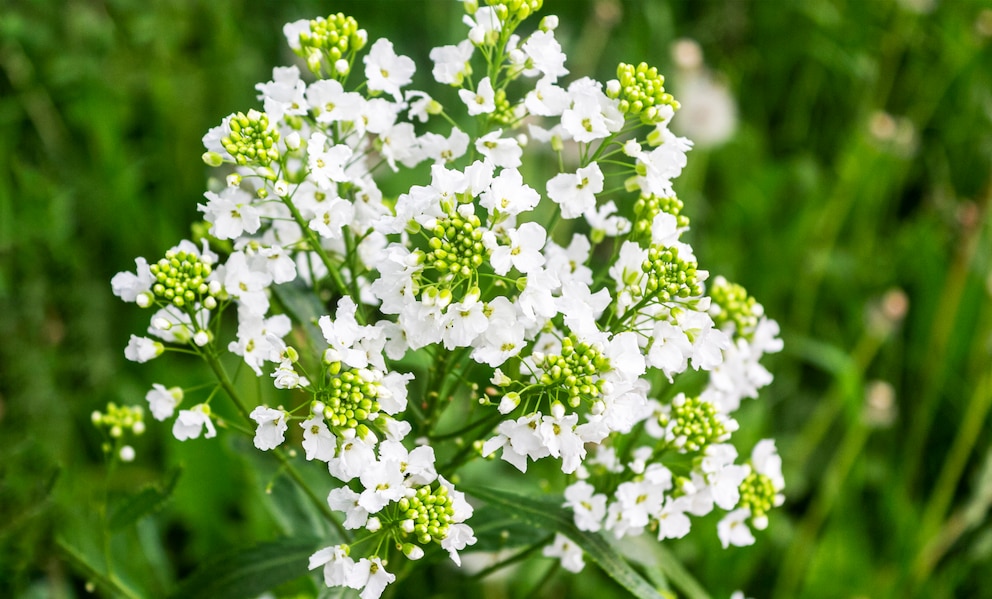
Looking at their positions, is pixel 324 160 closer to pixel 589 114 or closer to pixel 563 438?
pixel 589 114

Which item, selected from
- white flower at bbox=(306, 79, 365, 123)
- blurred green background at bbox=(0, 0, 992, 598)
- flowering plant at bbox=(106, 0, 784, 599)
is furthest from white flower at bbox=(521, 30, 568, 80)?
blurred green background at bbox=(0, 0, 992, 598)

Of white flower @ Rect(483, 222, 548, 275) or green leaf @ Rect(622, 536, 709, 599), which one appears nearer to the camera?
white flower @ Rect(483, 222, 548, 275)

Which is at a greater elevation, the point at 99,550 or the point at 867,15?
the point at 867,15

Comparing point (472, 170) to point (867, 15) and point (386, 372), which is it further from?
point (867, 15)

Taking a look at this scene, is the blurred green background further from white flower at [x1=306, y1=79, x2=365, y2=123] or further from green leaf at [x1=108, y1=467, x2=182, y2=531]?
white flower at [x1=306, y1=79, x2=365, y2=123]

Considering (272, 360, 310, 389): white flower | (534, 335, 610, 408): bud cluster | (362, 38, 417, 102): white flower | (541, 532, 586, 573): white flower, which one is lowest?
(541, 532, 586, 573): white flower

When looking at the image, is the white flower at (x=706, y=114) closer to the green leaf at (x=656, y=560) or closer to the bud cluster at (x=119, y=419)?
the green leaf at (x=656, y=560)

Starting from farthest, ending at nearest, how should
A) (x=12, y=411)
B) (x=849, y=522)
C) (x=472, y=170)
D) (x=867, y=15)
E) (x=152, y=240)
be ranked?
(x=867, y=15)
(x=152, y=240)
(x=849, y=522)
(x=12, y=411)
(x=472, y=170)

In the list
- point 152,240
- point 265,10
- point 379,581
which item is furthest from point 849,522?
point 265,10
